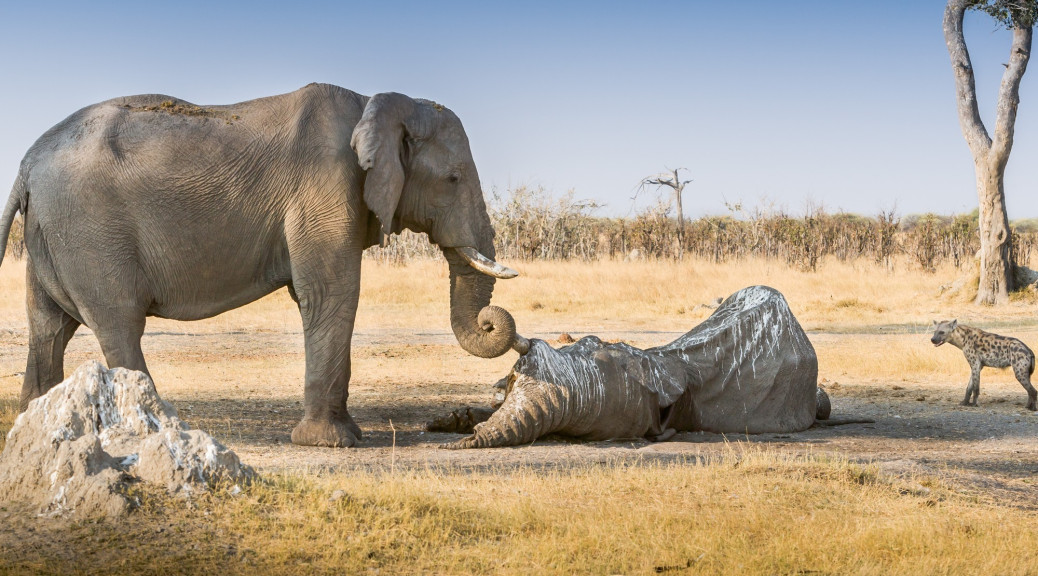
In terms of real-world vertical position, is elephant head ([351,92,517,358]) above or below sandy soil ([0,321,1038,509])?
above

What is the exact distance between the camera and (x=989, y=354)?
41.5ft

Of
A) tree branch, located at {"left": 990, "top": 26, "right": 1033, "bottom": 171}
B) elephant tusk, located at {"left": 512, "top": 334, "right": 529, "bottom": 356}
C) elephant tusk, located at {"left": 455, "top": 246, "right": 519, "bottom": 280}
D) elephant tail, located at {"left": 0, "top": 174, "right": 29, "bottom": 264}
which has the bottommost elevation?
elephant tusk, located at {"left": 512, "top": 334, "right": 529, "bottom": 356}

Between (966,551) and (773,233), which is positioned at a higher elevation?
(773,233)

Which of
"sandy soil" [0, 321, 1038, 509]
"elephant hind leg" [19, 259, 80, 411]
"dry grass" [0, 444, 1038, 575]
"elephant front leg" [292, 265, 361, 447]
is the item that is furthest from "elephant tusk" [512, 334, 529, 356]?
"elephant hind leg" [19, 259, 80, 411]

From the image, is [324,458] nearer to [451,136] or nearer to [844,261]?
[451,136]

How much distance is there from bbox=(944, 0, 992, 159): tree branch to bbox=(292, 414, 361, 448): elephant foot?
22.4 m

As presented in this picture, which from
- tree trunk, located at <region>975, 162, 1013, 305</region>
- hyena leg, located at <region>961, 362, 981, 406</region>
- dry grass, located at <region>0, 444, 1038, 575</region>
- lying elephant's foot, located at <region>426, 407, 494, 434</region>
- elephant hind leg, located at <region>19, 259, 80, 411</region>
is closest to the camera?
dry grass, located at <region>0, 444, 1038, 575</region>

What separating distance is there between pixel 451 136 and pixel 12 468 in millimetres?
5030

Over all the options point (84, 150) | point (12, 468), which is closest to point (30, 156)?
point (84, 150)

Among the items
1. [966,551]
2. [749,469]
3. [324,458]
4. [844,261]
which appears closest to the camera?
[966,551]

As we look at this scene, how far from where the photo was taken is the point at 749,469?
7.84 m

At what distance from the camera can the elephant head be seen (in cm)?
940

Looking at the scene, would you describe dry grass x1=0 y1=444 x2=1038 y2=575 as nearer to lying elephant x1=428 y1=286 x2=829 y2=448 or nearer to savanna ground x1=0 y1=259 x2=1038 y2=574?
savanna ground x1=0 y1=259 x2=1038 y2=574

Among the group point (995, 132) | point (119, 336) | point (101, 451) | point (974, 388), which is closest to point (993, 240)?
point (995, 132)
